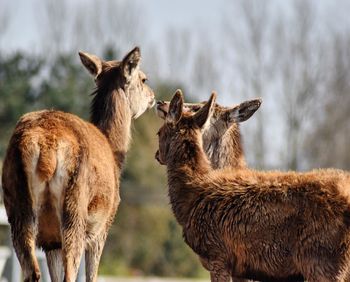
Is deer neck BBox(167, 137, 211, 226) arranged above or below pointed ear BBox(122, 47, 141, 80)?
below

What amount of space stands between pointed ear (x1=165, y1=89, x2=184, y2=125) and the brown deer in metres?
0.85

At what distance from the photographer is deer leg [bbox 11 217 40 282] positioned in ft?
31.5

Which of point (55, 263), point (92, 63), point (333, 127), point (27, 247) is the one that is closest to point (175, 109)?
point (27, 247)

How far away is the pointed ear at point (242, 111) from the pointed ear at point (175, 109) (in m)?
1.71

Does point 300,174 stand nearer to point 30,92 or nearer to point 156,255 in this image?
point 156,255

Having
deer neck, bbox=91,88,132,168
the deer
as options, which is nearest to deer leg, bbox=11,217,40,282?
the deer

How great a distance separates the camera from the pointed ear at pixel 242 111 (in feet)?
38.7

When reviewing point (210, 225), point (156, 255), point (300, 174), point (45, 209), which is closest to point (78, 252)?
point (45, 209)

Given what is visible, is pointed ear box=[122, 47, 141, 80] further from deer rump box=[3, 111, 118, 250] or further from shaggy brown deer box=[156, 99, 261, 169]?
deer rump box=[3, 111, 118, 250]

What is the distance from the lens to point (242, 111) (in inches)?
466

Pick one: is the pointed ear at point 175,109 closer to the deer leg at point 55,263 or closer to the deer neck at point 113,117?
the deer leg at point 55,263

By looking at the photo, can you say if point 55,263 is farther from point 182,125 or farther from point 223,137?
point 223,137

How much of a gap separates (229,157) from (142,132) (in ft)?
92.3

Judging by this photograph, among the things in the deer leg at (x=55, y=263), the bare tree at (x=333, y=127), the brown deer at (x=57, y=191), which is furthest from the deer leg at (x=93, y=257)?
the bare tree at (x=333, y=127)
